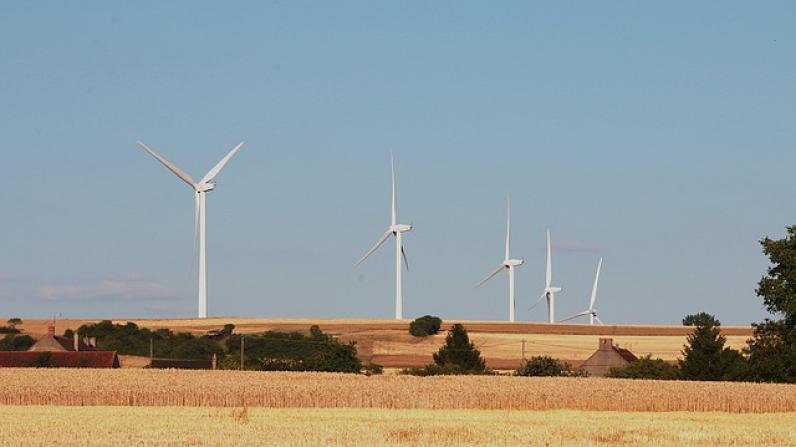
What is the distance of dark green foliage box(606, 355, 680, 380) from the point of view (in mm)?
110750

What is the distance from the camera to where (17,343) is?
543 ft

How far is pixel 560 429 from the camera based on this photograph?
180ft

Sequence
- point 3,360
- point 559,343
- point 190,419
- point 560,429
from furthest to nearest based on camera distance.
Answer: point 559,343 → point 3,360 → point 190,419 → point 560,429

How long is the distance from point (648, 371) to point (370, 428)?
61915mm

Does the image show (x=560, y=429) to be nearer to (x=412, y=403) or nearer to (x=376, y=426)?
(x=376, y=426)

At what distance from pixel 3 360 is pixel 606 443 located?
82913mm

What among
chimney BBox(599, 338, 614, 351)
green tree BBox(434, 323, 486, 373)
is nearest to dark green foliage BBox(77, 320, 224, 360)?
green tree BBox(434, 323, 486, 373)

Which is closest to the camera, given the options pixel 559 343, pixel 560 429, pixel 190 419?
pixel 560 429

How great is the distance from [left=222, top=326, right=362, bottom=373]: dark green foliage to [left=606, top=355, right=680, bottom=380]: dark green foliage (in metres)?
20.1

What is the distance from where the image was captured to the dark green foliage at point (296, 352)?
381 ft

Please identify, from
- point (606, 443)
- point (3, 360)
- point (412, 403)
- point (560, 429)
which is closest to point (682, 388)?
point (412, 403)

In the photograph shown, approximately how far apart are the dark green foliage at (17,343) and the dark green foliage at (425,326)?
43632 mm

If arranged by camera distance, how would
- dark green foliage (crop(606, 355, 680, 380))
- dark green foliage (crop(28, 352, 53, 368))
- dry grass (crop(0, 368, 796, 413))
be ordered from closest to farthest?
dry grass (crop(0, 368, 796, 413)) < dark green foliage (crop(606, 355, 680, 380)) < dark green foliage (crop(28, 352, 53, 368))

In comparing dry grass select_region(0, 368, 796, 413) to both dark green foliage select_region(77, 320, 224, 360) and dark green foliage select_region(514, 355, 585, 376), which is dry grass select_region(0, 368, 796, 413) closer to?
dark green foliage select_region(514, 355, 585, 376)
